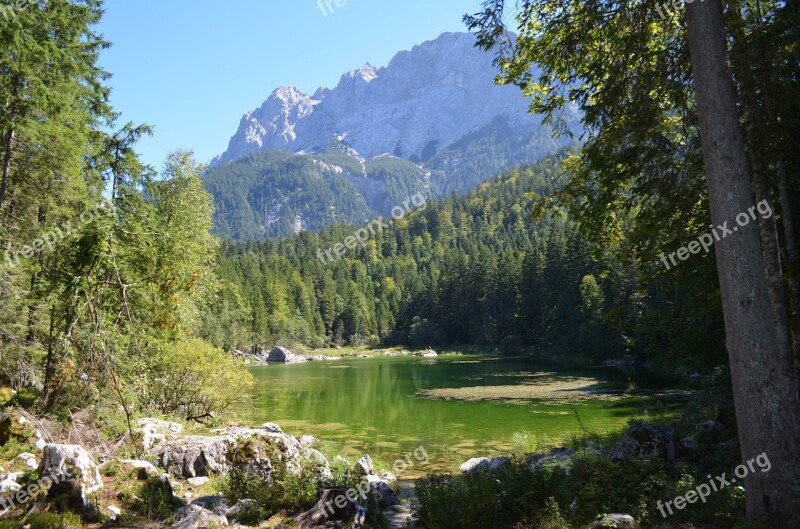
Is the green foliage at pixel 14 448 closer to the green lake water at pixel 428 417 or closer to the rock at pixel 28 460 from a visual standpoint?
the rock at pixel 28 460

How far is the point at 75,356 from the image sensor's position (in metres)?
11.2

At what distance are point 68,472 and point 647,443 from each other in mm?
10006

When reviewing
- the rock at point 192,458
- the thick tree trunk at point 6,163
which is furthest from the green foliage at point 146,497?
the thick tree trunk at point 6,163

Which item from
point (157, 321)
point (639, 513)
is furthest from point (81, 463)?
point (639, 513)

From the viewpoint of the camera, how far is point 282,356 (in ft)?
280

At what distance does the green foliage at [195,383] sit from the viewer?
19250mm

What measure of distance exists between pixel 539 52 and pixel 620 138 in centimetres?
206

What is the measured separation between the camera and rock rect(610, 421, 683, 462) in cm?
955

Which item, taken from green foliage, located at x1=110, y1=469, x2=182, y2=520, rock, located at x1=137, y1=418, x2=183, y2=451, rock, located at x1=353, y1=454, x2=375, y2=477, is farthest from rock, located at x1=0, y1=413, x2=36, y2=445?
rock, located at x1=353, y1=454, x2=375, y2=477

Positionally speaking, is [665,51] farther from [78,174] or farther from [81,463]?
[78,174]

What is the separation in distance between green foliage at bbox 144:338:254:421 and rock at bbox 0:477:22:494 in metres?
10.1

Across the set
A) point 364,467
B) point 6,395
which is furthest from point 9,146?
point 364,467

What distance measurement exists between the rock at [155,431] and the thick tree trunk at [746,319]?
12.5 m

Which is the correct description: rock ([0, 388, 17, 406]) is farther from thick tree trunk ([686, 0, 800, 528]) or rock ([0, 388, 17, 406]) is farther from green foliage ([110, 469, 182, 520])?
thick tree trunk ([686, 0, 800, 528])
